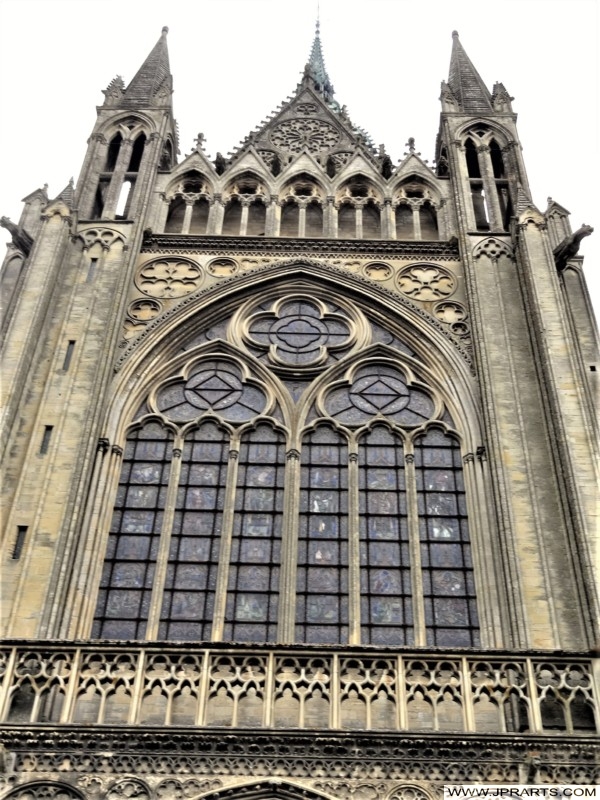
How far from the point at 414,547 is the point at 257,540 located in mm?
2378

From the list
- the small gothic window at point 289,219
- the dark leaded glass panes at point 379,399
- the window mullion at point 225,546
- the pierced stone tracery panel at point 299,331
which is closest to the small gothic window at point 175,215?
the small gothic window at point 289,219

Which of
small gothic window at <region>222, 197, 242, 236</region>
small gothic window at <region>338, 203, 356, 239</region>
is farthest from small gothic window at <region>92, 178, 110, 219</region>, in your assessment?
small gothic window at <region>338, 203, 356, 239</region>

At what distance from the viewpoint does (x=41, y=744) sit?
13.2 metres

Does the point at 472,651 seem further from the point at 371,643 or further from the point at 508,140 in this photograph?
the point at 508,140

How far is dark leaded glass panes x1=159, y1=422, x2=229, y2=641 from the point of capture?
16.4 metres

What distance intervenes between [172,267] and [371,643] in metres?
9.19

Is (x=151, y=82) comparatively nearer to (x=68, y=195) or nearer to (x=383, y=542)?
(x=68, y=195)

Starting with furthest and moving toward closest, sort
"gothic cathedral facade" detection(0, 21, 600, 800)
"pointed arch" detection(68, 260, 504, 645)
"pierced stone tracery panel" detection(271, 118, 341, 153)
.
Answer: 1. "pierced stone tracery panel" detection(271, 118, 341, 153)
2. "pointed arch" detection(68, 260, 504, 645)
3. "gothic cathedral facade" detection(0, 21, 600, 800)

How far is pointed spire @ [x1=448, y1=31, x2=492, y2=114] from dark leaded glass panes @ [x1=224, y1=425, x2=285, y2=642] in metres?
10.7

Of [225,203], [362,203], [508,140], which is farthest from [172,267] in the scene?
[508,140]

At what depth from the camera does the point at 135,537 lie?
1755cm

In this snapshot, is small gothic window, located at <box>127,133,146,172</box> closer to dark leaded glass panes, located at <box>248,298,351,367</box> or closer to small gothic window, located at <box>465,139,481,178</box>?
dark leaded glass panes, located at <box>248,298,351,367</box>

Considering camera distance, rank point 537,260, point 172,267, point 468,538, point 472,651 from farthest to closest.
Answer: point 172,267 → point 537,260 → point 468,538 → point 472,651

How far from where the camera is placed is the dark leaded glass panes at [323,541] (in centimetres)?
1641
